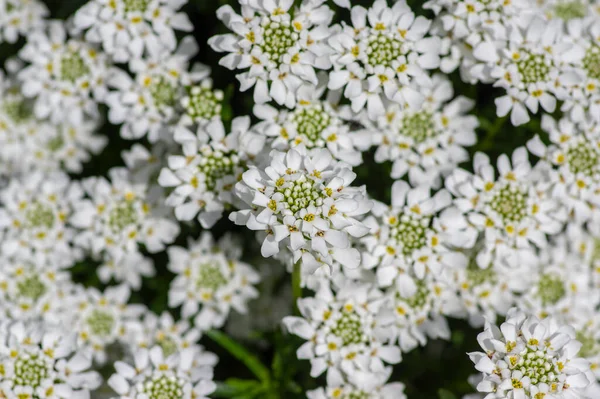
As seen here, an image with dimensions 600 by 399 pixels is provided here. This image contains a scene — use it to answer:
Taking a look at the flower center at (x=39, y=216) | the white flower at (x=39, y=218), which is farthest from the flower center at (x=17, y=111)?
the flower center at (x=39, y=216)

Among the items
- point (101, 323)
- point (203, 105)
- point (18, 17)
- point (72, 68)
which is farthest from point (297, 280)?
point (18, 17)

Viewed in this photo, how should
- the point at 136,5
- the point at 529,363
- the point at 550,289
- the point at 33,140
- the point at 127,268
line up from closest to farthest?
the point at 529,363 < the point at 136,5 < the point at 550,289 < the point at 127,268 < the point at 33,140

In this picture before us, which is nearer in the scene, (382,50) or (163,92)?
(382,50)

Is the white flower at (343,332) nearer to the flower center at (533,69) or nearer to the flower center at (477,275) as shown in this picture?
the flower center at (477,275)

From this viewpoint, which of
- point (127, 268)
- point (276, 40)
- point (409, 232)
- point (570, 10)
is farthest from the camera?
point (570, 10)

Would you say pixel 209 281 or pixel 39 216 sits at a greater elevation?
pixel 39 216

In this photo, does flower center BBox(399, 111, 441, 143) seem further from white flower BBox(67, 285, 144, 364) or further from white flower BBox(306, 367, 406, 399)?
white flower BBox(67, 285, 144, 364)

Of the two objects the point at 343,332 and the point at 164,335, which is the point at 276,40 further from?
the point at 164,335
